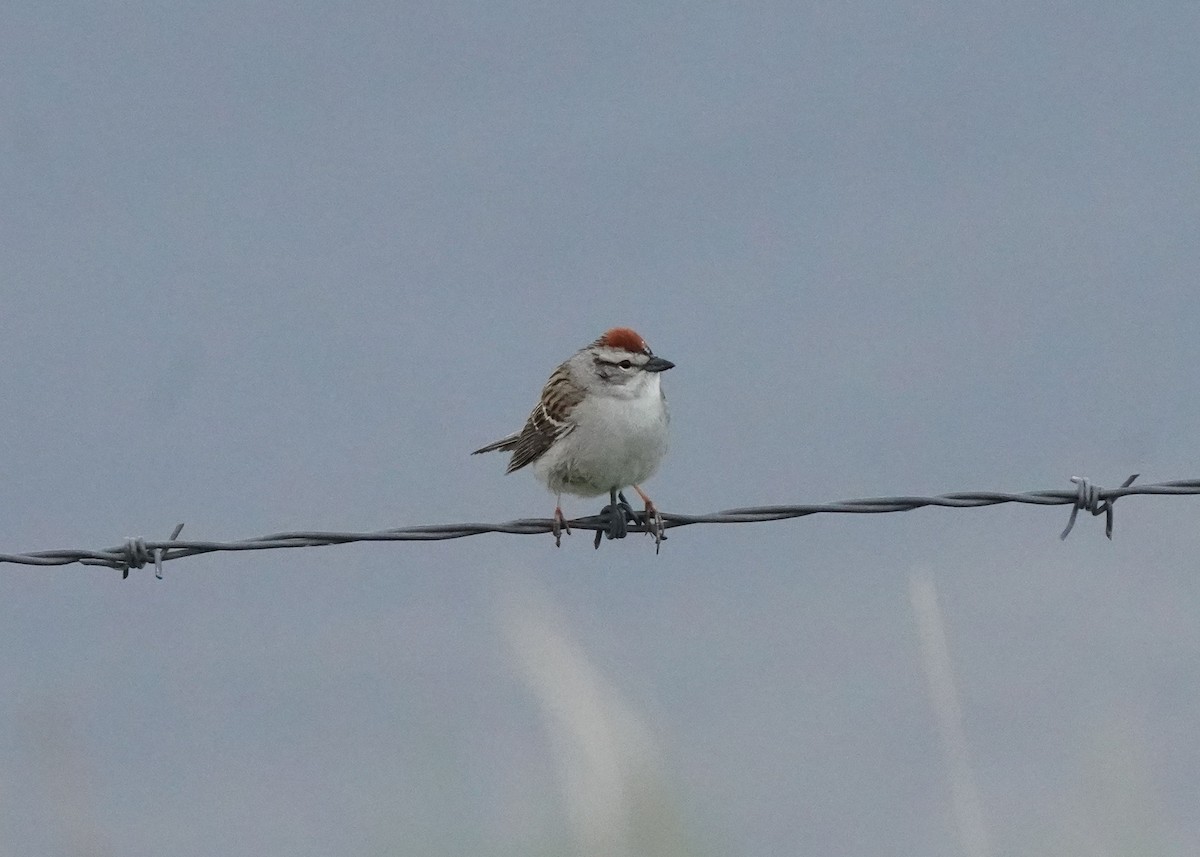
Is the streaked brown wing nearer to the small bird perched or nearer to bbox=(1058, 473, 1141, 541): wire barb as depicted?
the small bird perched

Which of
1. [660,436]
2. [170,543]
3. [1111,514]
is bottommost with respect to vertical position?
[1111,514]

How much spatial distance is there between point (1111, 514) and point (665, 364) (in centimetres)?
342

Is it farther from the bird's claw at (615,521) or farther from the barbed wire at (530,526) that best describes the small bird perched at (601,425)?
the barbed wire at (530,526)

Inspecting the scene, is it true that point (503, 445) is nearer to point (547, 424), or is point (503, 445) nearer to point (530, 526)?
point (547, 424)

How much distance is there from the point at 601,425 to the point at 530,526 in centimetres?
245

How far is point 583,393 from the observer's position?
30.7 ft

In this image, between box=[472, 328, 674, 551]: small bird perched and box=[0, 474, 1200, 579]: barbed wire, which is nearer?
box=[0, 474, 1200, 579]: barbed wire

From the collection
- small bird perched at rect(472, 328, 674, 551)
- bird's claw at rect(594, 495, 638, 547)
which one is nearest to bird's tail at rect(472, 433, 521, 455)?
small bird perched at rect(472, 328, 674, 551)

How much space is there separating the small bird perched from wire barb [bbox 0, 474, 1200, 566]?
202 cm

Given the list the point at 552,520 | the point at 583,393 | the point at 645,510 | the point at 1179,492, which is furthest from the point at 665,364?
the point at 1179,492

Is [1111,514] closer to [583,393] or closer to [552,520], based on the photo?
[552,520]

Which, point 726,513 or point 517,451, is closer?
point 726,513

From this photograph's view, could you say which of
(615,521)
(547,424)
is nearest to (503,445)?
(547,424)

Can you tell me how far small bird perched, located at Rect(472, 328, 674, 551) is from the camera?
896cm
